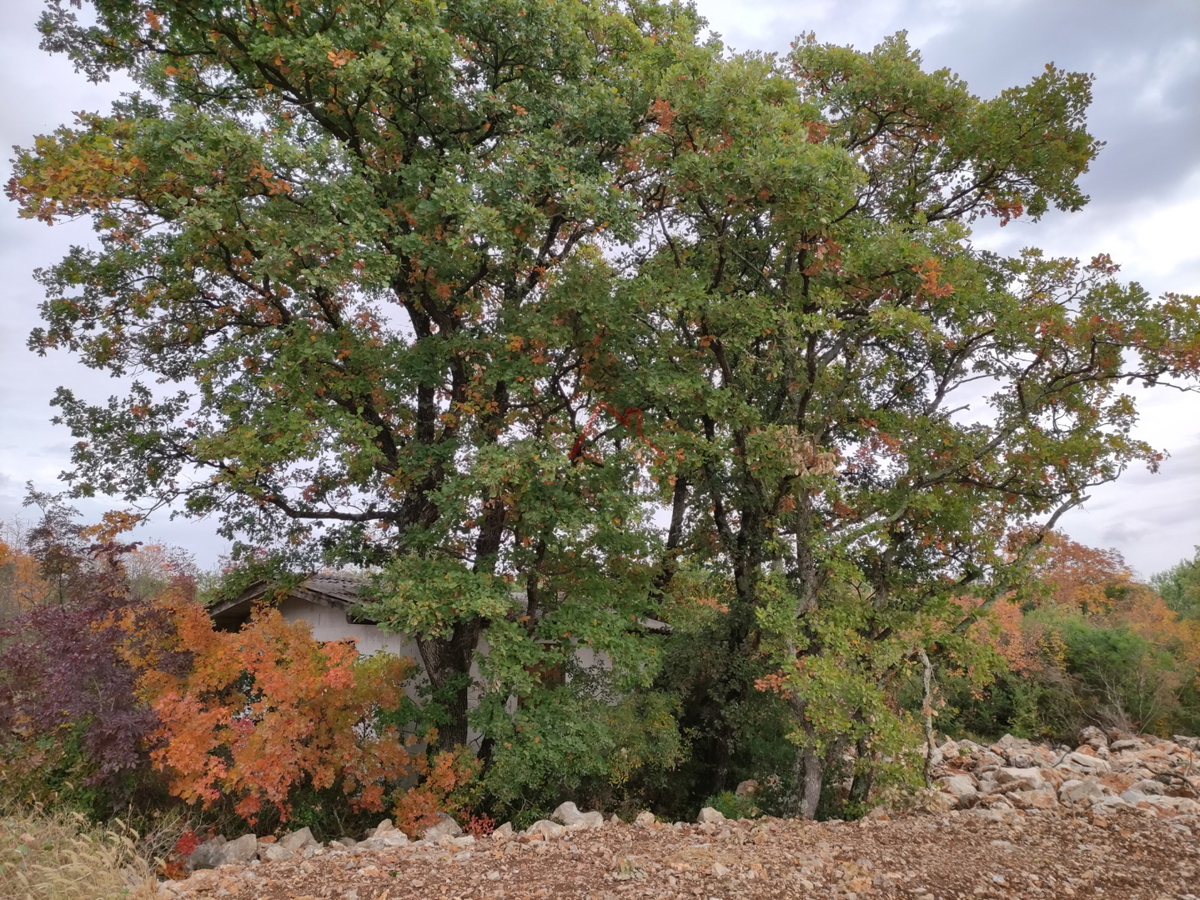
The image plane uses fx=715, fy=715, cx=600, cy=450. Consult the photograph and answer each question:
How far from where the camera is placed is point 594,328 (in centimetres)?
908

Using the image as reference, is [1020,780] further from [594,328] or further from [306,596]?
[306,596]

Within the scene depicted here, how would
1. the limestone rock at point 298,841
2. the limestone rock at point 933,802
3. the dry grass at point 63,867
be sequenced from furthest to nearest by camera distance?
1. the limestone rock at point 933,802
2. the limestone rock at point 298,841
3. the dry grass at point 63,867

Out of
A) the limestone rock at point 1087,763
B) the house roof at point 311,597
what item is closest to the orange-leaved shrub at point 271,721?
the house roof at point 311,597

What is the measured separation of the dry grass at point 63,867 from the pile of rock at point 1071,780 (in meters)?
7.94

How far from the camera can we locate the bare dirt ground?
5457 millimetres

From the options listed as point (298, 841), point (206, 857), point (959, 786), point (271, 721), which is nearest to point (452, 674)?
point (271, 721)

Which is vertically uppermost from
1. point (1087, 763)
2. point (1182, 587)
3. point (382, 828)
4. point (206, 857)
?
point (1182, 587)

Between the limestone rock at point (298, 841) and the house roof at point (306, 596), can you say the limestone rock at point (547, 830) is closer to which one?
the limestone rock at point (298, 841)

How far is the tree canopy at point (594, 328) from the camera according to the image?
802 cm

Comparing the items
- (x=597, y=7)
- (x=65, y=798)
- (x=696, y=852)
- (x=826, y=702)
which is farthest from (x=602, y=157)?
(x=65, y=798)

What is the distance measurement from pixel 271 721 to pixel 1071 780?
32.0ft

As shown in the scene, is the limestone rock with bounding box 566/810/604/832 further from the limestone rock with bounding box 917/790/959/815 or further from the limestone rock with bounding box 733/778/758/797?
the limestone rock with bounding box 917/790/959/815

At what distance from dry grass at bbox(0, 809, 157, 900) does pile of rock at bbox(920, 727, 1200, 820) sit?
794 cm

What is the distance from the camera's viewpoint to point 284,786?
7.60 metres
